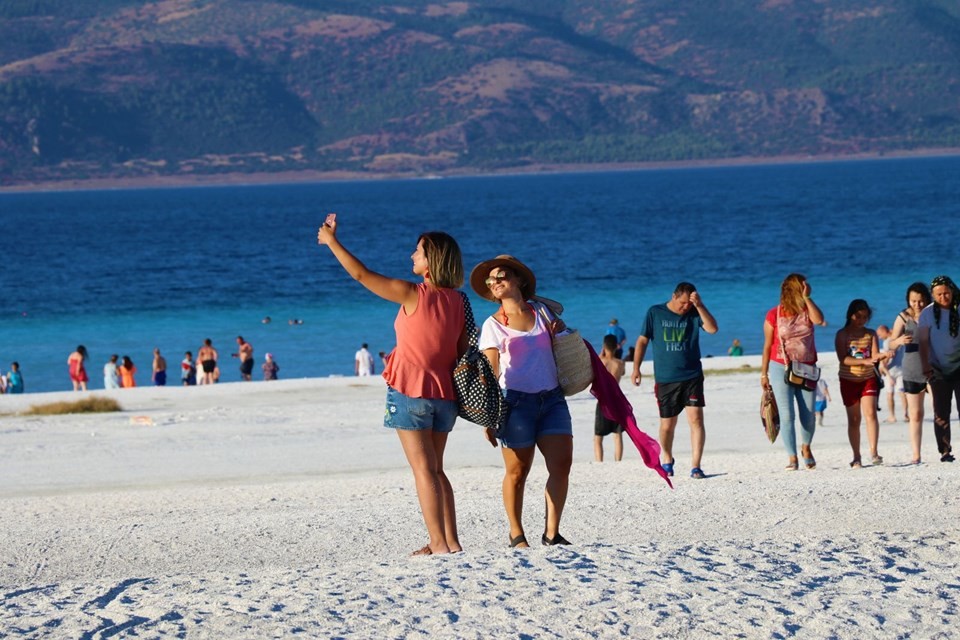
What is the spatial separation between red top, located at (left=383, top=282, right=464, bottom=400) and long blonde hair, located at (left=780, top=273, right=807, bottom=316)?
385 centimetres

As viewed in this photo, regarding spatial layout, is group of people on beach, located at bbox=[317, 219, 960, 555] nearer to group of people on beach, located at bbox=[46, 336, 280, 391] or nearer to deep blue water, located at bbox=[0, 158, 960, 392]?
group of people on beach, located at bbox=[46, 336, 280, 391]

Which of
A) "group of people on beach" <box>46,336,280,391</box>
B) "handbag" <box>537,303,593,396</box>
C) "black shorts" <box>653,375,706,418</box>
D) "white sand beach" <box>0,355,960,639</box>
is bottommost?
"group of people on beach" <box>46,336,280,391</box>

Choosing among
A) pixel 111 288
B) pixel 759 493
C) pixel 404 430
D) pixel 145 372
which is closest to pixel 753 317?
pixel 145 372

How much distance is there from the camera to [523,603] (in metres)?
5.68

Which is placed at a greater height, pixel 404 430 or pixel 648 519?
pixel 404 430

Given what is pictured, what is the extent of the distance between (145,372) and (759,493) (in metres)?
25.3

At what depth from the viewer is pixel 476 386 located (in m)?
6.39

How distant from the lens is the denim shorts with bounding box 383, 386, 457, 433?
644 centimetres

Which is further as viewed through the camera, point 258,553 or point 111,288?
point 111,288

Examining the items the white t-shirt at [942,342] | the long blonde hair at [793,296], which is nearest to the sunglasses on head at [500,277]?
the long blonde hair at [793,296]

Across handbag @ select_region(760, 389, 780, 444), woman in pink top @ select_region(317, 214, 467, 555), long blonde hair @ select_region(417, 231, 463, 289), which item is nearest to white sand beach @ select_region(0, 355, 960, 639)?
handbag @ select_region(760, 389, 780, 444)

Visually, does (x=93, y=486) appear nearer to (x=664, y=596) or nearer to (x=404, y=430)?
(x=404, y=430)

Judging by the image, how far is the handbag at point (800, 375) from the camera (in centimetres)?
990

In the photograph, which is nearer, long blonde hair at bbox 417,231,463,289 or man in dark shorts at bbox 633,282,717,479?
long blonde hair at bbox 417,231,463,289
